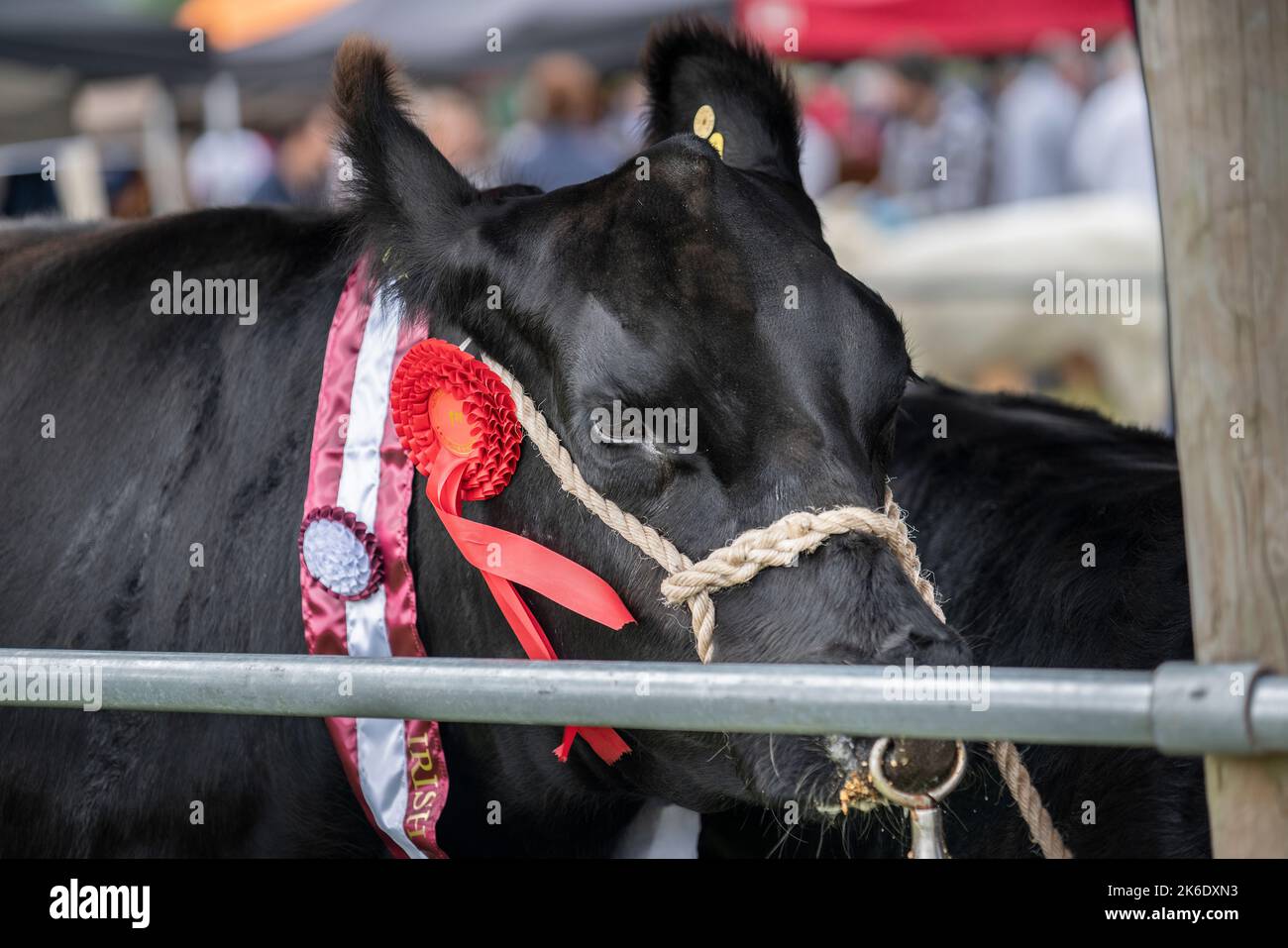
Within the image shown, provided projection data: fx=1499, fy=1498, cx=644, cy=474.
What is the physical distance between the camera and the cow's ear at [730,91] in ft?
9.43

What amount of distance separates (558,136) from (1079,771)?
5.65 m

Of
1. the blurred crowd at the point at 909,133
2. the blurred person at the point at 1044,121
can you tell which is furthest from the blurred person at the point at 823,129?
the blurred person at the point at 1044,121

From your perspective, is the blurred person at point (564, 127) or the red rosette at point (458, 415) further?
the blurred person at point (564, 127)

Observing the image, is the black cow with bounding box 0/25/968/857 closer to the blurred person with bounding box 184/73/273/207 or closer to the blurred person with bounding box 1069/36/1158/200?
the blurred person with bounding box 1069/36/1158/200

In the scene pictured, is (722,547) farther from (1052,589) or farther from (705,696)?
(1052,589)

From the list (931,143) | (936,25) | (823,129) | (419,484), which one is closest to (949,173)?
(931,143)

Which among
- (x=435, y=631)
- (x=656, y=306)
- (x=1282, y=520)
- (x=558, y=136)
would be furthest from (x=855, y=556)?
(x=558, y=136)

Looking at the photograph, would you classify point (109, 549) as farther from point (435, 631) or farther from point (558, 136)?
point (558, 136)

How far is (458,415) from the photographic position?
2451mm

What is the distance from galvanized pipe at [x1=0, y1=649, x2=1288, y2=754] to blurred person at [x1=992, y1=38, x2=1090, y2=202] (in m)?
9.96

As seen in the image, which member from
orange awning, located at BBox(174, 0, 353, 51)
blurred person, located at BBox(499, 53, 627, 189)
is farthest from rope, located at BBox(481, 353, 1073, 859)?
orange awning, located at BBox(174, 0, 353, 51)

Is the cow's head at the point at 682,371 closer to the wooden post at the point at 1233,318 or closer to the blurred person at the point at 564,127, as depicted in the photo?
the wooden post at the point at 1233,318

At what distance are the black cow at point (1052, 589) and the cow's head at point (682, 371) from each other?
376 millimetres

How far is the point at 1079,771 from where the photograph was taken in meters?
2.62
